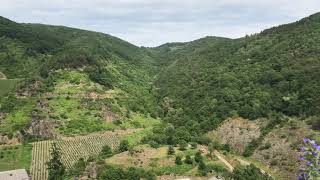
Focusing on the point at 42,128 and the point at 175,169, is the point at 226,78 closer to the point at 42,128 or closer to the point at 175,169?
the point at 42,128

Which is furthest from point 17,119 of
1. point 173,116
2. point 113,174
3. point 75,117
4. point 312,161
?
point 312,161

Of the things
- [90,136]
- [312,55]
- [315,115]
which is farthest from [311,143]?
[312,55]

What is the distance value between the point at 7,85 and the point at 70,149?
54.3 m

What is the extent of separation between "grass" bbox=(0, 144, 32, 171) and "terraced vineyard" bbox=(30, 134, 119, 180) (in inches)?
49.5

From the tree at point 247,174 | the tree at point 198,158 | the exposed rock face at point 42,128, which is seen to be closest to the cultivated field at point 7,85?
the exposed rock face at point 42,128

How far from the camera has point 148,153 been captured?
8000 centimetres

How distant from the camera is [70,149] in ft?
343

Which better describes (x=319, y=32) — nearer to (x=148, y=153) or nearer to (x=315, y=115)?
(x=315, y=115)

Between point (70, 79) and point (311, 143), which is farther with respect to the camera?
point (70, 79)

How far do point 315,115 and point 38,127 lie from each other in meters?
64.2

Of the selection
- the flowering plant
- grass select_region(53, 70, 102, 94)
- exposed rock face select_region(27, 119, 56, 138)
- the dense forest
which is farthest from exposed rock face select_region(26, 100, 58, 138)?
the flowering plant

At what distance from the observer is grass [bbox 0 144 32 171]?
94375 mm

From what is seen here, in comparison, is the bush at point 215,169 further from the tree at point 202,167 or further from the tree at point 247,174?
the tree at point 247,174

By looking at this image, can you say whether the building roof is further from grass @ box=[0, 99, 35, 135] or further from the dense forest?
the dense forest
